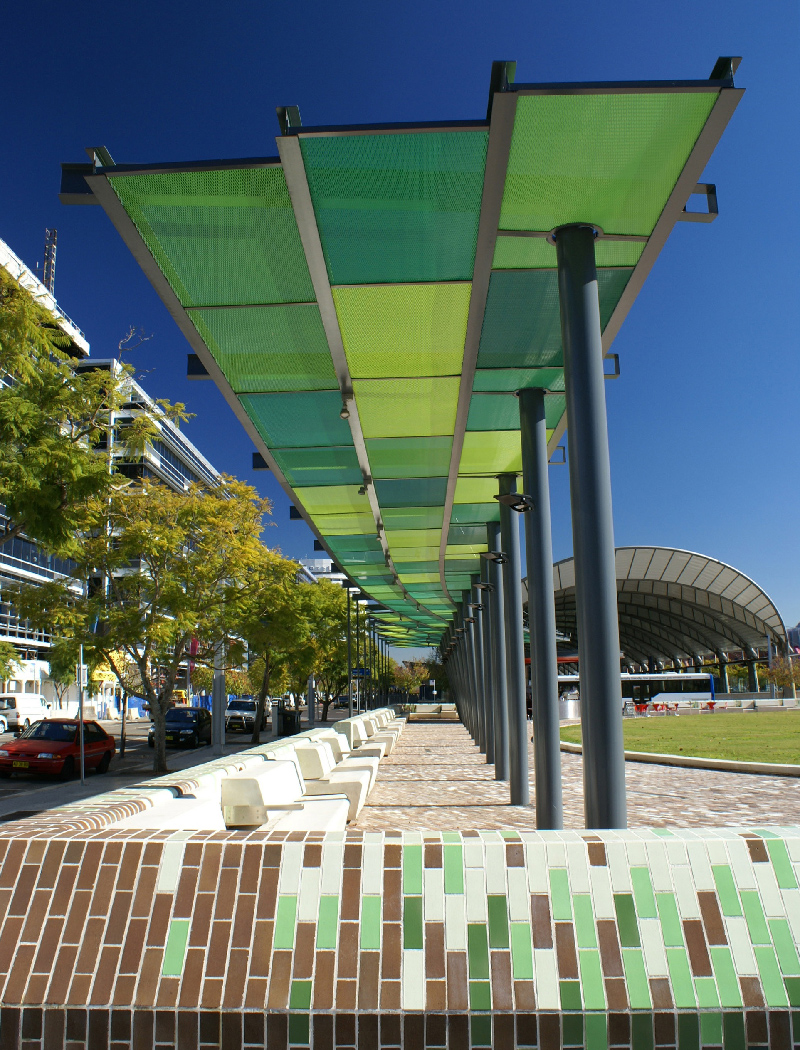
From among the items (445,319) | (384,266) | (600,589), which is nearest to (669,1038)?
(600,589)

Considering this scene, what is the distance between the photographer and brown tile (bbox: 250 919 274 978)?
102 inches

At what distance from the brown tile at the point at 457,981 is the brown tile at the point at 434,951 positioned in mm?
26

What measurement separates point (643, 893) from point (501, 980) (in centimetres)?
53

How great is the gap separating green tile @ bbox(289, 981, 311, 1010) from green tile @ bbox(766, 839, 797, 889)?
1.54 meters

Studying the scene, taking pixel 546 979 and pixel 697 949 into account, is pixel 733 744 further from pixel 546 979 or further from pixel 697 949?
pixel 546 979

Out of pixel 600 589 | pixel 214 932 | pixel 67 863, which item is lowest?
pixel 214 932

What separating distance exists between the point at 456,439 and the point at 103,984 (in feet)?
26.3

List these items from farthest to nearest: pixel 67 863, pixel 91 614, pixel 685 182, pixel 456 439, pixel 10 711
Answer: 1. pixel 10 711
2. pixel 91 614
3. pixel 456 439
4. pixel 685 182
5. pixel 67 863

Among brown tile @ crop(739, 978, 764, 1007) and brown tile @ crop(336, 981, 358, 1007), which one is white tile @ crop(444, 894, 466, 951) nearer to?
brown tile @ crop(336, 981, 358, 1007)

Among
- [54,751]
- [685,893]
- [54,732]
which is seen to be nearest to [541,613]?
[685,893]

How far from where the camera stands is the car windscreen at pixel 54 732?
68.5 ft

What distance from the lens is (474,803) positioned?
12266 millimetres

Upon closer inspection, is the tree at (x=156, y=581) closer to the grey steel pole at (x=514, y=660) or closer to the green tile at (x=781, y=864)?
the grey steel pole at (x=514, y=660)

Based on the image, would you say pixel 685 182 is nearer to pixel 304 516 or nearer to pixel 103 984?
pixel 103 984
